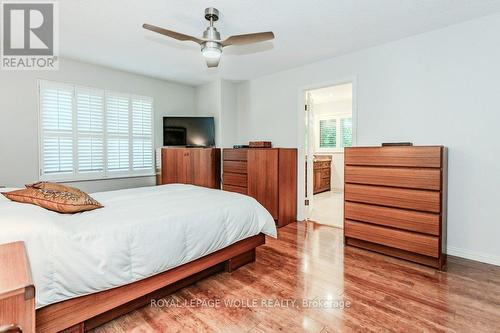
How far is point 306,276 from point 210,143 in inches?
124

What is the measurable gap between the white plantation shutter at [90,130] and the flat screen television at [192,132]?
107 centimetres

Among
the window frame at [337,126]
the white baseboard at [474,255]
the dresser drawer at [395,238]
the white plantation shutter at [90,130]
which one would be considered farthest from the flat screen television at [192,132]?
the white baseboard at [474,255]

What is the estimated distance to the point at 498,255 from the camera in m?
2.53

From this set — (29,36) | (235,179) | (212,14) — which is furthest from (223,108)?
(29,36)

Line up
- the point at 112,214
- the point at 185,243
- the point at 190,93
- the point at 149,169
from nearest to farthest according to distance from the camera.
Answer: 1. the point at 112,214
2. the point at 185,243
3. the point at 149,169
4. the point at 190,93

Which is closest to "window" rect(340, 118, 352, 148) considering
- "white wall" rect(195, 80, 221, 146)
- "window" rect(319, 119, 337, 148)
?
"window" rect(319, 119, 337, 148)

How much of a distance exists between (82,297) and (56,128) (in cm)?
312

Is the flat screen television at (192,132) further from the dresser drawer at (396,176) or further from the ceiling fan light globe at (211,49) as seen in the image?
the dresser drawer at (396,176)

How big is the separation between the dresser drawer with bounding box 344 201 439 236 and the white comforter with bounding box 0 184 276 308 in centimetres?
139

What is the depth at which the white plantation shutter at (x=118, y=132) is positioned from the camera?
421cm

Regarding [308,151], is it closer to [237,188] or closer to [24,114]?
[237,188]

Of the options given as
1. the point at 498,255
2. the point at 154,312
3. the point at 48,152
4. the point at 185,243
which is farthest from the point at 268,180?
the point at 48,152

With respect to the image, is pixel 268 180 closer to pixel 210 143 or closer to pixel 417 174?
pixel 210 143

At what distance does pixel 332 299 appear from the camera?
1.98 metres
